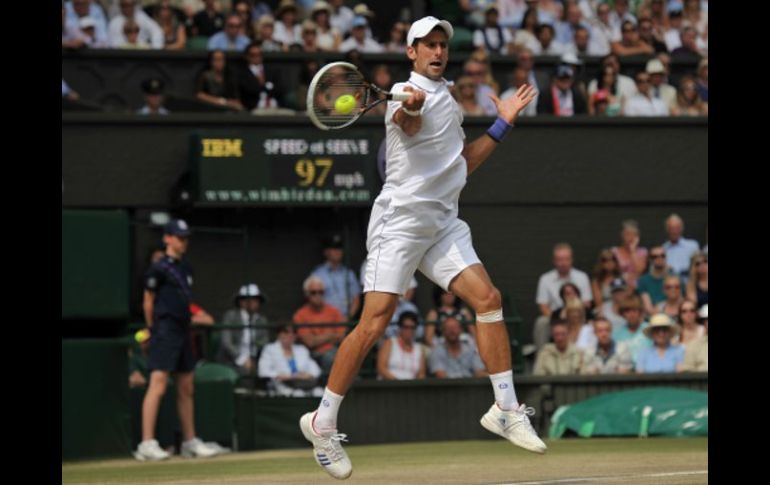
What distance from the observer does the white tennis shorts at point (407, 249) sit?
890 cm

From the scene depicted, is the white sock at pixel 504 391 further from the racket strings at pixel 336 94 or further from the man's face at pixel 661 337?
the man's face at pixel 661 337

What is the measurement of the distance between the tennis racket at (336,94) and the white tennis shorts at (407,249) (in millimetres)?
562

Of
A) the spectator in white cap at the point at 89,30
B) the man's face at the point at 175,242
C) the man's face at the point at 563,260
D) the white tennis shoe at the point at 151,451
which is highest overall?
the spectator in white cap at the point at 89,30

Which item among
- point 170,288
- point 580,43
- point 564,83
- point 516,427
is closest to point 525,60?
point 564,83

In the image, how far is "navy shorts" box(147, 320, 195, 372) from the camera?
13727 mm

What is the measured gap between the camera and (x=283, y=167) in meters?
17.4

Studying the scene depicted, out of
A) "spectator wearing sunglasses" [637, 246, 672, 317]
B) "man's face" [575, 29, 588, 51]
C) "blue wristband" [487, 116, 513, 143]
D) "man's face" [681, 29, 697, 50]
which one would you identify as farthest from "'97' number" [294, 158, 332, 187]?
"blue wristband" [487, 116, 513, 143]

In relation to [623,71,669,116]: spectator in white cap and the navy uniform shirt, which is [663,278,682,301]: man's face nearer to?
[623,71,669,116]: spectator in white cap

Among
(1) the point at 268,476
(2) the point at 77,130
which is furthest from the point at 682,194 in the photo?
(1) the point at 268,476

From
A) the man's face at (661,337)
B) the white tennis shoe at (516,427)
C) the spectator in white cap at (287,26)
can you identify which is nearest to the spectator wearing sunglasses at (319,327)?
the man's face at (661,337)

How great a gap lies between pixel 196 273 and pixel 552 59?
512 cm

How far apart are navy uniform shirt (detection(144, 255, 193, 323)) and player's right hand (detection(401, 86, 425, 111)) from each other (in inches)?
231
